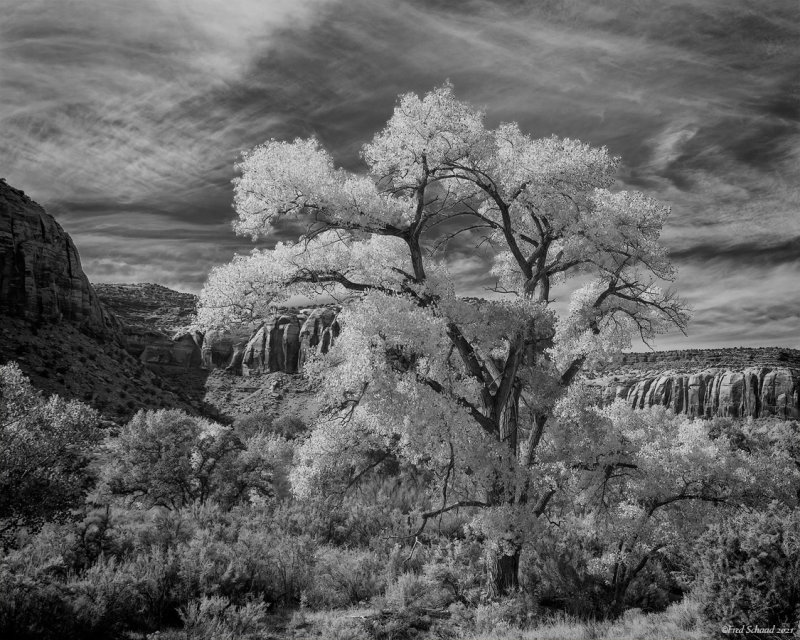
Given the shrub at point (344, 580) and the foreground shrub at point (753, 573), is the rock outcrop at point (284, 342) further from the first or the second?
the foreground shrub at point (753, 573)

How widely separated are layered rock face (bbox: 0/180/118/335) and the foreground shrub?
81717mm

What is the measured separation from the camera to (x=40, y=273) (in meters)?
84.8

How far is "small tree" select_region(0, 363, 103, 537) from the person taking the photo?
9.11 metres

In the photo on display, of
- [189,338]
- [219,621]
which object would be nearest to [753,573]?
[219,621]

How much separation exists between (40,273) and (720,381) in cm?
12725

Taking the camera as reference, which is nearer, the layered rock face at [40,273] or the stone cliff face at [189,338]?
the layered rock face at [40,273]

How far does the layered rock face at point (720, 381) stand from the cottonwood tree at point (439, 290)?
95.9 m

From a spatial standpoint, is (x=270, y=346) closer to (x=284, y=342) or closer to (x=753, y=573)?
(x=284, y=342)

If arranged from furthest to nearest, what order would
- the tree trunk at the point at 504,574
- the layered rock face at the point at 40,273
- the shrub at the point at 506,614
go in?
the layered rock face at the point at 40,273, the tree trunk at the point at 504,574, the shrub at the point at 506,614

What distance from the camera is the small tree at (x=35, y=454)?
911 centimetres

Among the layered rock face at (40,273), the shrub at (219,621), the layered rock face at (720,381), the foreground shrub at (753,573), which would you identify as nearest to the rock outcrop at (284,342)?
the layered rock face at (40,273)

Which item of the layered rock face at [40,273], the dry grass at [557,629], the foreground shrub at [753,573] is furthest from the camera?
the layered rock face at [40,273]

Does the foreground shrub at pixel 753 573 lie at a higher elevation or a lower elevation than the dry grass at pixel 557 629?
higher

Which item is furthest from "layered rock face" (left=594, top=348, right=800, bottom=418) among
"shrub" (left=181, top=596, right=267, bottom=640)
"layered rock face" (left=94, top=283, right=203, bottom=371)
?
"shrub" (left=181, top=596, right=267, bottom=640)
